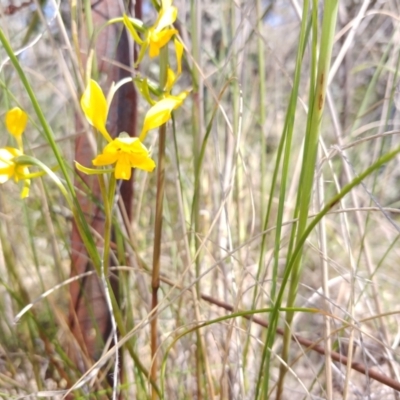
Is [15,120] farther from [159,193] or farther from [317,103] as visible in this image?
[317,103]

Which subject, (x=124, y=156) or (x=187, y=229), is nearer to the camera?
(x=124, y=156)

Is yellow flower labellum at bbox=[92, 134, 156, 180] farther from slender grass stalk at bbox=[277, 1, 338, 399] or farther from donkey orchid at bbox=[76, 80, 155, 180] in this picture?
slender grass stalk at bbox=[277, 1, 338, 399]

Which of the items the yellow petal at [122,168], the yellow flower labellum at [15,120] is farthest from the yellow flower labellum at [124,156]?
the yellow flower labellum at [15,120]

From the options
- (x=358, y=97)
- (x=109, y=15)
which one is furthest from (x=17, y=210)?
(x=358, y=97)

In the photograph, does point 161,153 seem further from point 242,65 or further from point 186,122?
point 186,122

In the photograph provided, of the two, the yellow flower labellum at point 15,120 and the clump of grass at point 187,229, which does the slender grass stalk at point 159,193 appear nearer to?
the clump of grass at point 187,229

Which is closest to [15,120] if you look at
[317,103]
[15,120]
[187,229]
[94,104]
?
[15,120]
